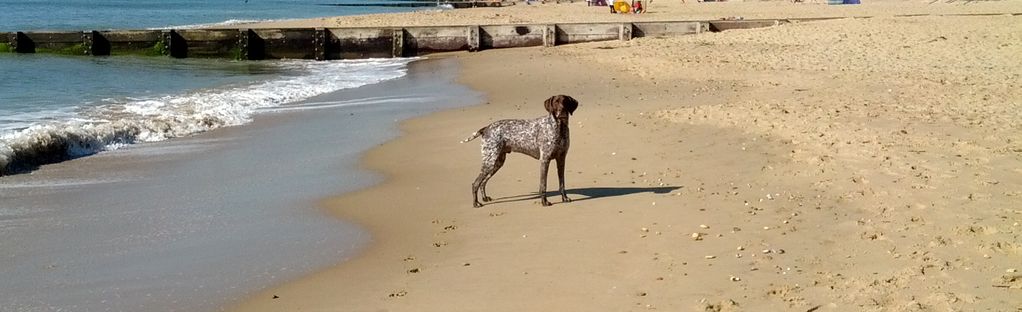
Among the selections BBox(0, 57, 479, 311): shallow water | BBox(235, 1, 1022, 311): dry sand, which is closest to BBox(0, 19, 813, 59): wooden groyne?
BBox(235, 1, 1022, 311): dry sand

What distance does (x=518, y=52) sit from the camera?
29500 millimetres

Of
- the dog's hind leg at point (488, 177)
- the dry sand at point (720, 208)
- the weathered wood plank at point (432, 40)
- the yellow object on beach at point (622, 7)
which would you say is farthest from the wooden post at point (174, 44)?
the dog's hind leg at point (488, 177)

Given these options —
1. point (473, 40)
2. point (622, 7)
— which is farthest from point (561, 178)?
point (622, 7)

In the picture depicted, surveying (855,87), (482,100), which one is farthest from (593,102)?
(855,87)

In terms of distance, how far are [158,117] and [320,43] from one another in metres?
16.0

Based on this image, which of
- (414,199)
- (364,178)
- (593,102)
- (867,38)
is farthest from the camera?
(867,38)

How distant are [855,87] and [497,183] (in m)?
8.12

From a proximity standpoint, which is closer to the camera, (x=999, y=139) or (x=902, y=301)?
(x=902, y=301)

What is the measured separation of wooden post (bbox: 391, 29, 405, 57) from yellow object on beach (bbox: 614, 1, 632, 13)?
18.7 meters

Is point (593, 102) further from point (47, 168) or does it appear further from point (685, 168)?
point (47, 168)

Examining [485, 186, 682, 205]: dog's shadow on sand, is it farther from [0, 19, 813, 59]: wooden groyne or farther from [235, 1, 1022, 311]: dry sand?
[0, 19, 813, 59]: wooden groyne

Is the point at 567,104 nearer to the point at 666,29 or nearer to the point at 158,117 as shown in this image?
the point at 158,117

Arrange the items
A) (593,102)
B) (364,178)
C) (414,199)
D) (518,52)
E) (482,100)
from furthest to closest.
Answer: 1. (518,52)
2. (482,100)
3. (593,102)
4. (364,178)
5. (414,199)

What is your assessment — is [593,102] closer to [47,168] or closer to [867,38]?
[47,168]
